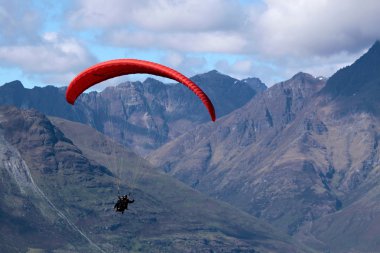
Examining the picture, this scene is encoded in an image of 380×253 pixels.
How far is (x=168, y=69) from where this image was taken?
10794cm

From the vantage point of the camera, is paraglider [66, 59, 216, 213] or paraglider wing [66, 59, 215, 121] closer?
paraglider [66, 59, 216, 213]

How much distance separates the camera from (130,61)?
110125 millimetres

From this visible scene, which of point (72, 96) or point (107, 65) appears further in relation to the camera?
point (72, 96)

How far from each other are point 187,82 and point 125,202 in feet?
52.3

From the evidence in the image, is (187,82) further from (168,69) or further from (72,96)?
(72,96)

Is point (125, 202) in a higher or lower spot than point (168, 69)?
lower

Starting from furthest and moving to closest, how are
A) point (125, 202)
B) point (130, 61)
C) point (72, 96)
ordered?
point (72, 96) < point (130, 61) < point (125, 202)

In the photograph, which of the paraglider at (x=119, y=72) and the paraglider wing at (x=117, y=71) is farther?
the paraglider wing at (x=117, y=71)

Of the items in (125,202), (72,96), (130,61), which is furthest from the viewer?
(72,96)

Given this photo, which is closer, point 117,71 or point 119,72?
point 117,71

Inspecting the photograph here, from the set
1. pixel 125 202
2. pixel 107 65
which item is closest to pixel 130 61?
pixel 107 65

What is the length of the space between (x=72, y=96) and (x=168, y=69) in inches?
667

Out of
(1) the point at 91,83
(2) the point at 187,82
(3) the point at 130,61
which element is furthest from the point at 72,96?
(2) the point at 187,82

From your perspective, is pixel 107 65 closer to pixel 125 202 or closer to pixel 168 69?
pixel 168 69
